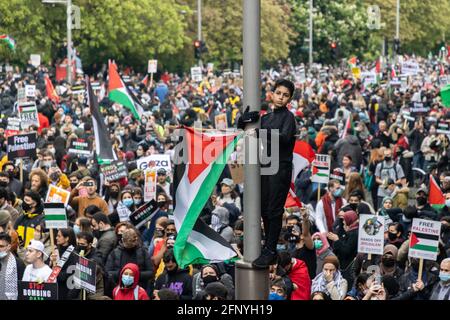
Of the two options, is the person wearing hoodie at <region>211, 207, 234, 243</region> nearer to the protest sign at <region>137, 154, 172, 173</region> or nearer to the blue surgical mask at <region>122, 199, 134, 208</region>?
the blue surgical mask at <region>122, 199, 134, 208</region>

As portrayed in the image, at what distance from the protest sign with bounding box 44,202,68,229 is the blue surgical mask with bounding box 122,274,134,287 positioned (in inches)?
95.3

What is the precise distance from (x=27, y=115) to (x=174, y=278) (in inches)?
458

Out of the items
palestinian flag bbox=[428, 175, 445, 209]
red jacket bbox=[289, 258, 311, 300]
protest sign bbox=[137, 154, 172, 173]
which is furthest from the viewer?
protest sign bbox=[137, 154, 172, 173]

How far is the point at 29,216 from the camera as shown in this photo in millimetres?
14375

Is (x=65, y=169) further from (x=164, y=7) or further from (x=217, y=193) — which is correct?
(x=164, y=7)

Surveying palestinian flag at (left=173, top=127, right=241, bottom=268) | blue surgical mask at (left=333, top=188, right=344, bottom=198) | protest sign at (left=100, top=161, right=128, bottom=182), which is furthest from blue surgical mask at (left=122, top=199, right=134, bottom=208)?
palestinian flag at (left=173, top=127, right=241, bottom=268)

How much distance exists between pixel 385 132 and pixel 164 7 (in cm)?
3559

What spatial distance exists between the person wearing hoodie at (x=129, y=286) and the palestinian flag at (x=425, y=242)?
2742 mm

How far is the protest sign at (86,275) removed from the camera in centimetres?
1078

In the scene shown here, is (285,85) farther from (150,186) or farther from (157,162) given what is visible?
(157,162)

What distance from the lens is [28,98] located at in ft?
91.9

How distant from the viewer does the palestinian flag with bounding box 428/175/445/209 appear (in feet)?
54.4

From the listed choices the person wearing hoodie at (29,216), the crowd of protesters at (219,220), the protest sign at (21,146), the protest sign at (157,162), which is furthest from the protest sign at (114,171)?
the person wearing hoodie at (29,216)

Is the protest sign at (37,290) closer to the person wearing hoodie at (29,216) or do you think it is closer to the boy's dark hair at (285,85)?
the boy's dark hair at (285,85)
